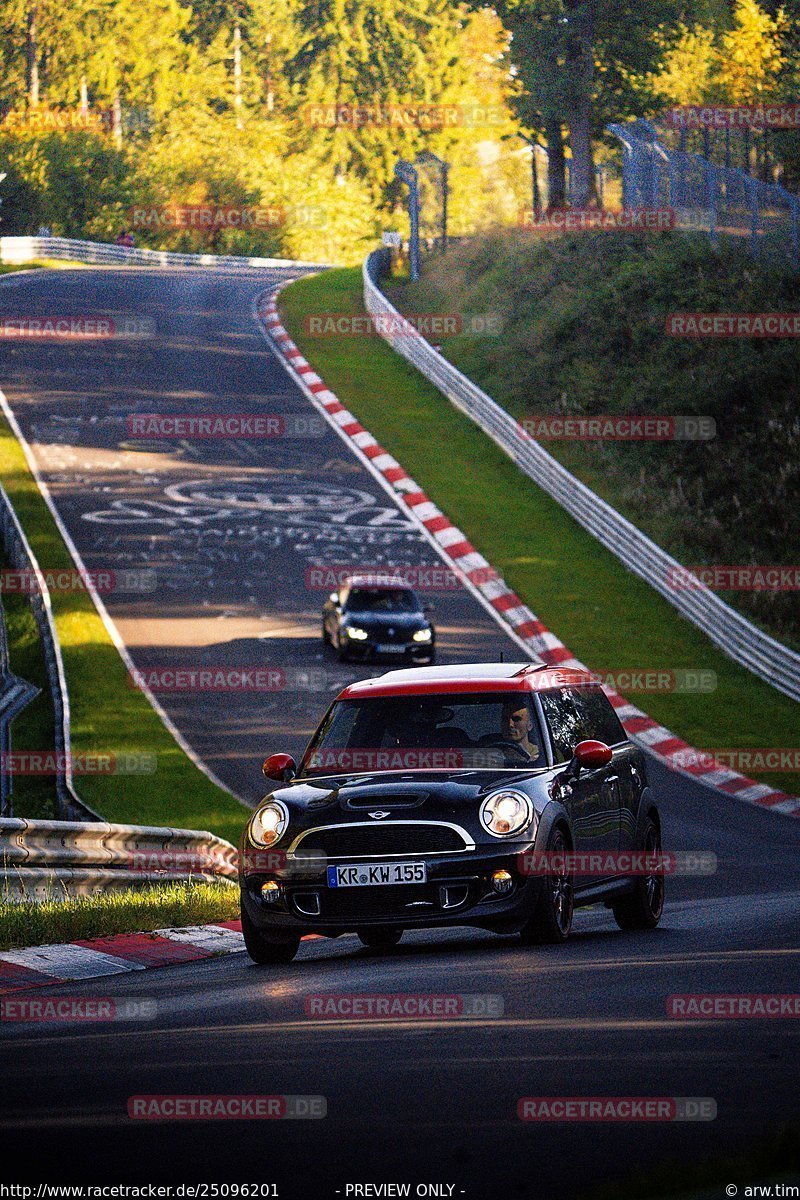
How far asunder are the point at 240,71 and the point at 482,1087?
128180 millimetres

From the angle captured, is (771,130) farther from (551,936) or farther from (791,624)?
(551,936)

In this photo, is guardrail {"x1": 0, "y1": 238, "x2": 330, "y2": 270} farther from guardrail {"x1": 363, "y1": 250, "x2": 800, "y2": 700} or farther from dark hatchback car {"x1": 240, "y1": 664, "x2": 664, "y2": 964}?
dark hatchback car {"x1": 240, "y1": 664, "x2": 664, "y2": 964}

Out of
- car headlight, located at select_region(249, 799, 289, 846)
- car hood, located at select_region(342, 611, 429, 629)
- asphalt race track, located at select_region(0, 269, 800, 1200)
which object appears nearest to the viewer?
asphalt race track, located at select_region(0, 269, 800, 1200)

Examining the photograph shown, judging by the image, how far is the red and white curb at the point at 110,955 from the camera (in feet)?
33.0

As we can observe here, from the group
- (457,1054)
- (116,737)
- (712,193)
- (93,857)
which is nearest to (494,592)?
(116,737)

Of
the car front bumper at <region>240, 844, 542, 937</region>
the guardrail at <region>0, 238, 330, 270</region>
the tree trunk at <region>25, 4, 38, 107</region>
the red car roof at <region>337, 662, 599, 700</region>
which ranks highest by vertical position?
the tree trunk at <region>25, 4, 38, 107</region>

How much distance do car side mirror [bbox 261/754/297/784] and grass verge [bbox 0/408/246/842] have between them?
8.92 metres

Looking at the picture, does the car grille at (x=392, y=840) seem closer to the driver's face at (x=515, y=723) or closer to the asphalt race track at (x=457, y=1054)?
the asphalt race track at (x=457, y=1054)

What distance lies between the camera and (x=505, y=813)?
34.5ft

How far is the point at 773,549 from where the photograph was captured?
35.1m

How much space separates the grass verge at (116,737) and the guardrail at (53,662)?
0.25m

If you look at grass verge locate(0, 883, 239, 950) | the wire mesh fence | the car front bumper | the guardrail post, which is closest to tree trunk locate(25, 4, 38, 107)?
the guardrail post

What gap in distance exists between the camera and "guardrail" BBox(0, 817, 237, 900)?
12211mm

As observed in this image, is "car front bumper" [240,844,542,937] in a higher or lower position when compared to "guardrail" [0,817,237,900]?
higher
